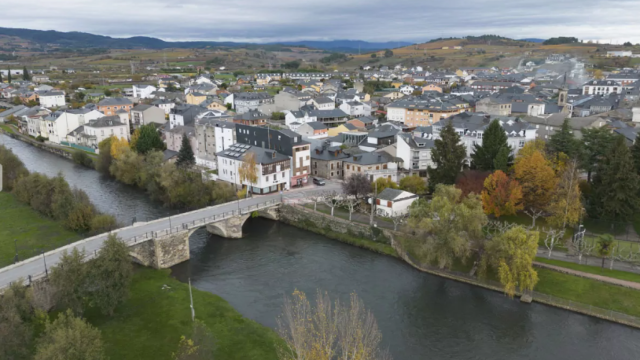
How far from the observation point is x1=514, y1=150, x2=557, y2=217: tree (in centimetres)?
3550

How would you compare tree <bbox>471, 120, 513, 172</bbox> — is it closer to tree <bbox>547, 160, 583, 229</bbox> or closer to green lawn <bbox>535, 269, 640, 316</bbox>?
tree <bbox>547, 160, 583, 229</bbox>

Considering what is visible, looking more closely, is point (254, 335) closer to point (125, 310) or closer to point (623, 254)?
point (125, 310)

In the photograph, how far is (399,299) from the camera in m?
28.3

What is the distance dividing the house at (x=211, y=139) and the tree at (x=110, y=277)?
3002 cm

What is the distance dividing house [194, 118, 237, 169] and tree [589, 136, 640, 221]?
124 ft

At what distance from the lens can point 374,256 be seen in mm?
34688

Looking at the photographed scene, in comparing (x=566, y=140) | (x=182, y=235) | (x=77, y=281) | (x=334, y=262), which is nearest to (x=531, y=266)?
(x=334, y=262)

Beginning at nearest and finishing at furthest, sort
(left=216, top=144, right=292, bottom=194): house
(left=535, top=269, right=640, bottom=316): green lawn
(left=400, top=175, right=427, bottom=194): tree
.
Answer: (left=535, top=269, right=640, bottom=316): green lawn
(left=400, top=175, right=427, bottom=194): tree
(left=216, top=144, right=292, bottom=194): house

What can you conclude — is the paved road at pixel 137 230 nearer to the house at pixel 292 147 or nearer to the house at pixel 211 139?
the house at pixel 292 147

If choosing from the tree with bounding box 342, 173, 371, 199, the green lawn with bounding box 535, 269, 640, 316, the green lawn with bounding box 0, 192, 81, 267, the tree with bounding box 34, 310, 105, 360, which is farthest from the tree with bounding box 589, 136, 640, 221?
the green lawn with bounding box 0, 192, 81, 267

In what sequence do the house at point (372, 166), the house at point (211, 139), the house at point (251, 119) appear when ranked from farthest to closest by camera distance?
the house at point (251, 119) < the house at point (211, 139) < the house at point (372, 166)

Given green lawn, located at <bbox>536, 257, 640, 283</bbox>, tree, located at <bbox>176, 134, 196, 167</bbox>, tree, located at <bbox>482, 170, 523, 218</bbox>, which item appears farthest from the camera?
tree, located at <bbox>176, 134, 196, 167</bbox>

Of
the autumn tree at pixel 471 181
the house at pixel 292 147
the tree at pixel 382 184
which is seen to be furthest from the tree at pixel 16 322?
the autumn tree at pixel 471 181

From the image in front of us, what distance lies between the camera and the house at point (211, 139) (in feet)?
181
